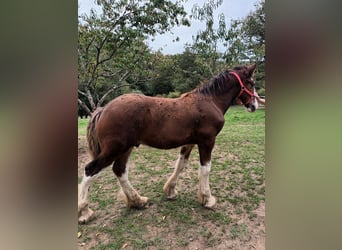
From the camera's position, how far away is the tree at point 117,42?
1034 mm

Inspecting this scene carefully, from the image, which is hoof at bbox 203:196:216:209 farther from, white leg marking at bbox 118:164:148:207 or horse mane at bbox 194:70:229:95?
horse mane at bbox 194:70:229:95

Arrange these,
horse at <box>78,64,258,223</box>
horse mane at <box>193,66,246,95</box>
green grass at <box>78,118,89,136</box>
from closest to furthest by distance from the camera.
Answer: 1. green grass at <box>78,118,89,136</box>
2. horse at <box>78,64,258,223</box>
3. horse mane at <box>193,66,246,95</box>

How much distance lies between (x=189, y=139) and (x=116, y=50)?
55cm

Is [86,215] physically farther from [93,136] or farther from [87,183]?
[93,136]

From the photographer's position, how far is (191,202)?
119 cm

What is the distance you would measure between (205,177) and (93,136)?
22.8 inches

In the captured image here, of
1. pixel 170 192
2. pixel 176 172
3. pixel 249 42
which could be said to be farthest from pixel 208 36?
pixel 170 192

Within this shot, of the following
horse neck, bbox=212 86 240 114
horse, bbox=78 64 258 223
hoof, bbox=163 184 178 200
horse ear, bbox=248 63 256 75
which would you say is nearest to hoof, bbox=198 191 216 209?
horse, bbox=78 64 258 223

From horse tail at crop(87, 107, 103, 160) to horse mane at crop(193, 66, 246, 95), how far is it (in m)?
0.50

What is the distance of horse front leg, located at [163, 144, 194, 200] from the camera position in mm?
1154
